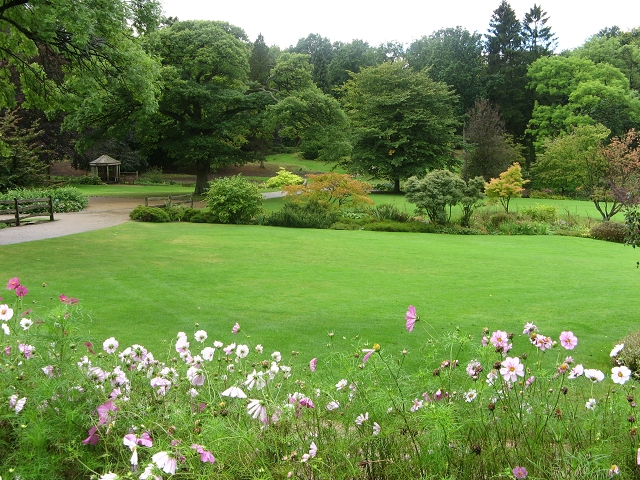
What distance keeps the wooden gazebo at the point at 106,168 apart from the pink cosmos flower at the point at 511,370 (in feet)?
125

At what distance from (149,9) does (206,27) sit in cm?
1504

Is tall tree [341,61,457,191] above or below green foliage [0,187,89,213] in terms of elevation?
above

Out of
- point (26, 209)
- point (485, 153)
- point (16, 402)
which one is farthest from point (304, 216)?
point (485, 153)

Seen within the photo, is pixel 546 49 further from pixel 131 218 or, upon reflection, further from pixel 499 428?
pixel 499 428

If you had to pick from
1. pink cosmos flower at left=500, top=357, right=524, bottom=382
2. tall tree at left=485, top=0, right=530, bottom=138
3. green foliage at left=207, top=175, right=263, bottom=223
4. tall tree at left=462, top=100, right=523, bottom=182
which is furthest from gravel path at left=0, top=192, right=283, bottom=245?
tall tree at left=485, top=0, right=530, bottom=138

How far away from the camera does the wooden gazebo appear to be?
119 ft

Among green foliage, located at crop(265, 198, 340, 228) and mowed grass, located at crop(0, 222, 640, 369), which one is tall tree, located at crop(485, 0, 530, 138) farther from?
mowed grass, located at crop(0, 222, 640, 369)

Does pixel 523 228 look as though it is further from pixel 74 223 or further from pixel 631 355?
pixel 74 223

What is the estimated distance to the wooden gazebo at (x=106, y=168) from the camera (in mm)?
36312

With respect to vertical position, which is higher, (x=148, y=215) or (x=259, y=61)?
(x=259, y=61)

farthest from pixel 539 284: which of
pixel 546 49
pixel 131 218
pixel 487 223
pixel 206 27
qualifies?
pixel 546 49

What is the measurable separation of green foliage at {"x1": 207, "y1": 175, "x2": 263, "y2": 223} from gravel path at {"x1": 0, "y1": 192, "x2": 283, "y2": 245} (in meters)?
3.42

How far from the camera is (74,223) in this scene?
1711 cm

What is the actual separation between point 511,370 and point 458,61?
183 feet
